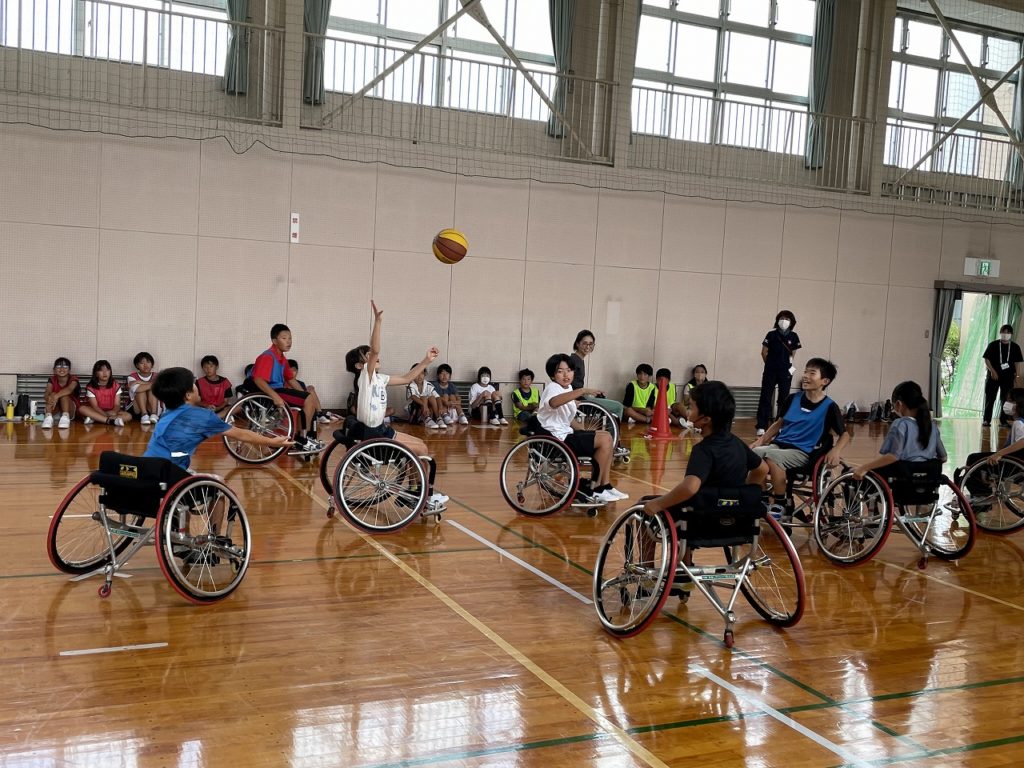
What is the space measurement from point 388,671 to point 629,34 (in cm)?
925

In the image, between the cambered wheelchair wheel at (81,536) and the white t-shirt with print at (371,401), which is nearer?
the cambered wheelchair wheel at (81,536)

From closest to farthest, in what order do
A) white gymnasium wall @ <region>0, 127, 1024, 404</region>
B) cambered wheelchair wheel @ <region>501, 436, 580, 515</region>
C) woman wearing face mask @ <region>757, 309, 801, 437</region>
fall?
A: 1. cambered wheelchair wheel @ <region>501, 436, 580, 515</region>
2. white gymnasium wall @ <region>0, 127, 1024, 404</region>
3. woman wearing face mask @ <region>757, 309, 801, 437</region>

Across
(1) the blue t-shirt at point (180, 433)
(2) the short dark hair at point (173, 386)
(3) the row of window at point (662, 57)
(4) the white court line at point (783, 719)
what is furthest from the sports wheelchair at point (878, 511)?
(3) the row of window at point (662, 57)

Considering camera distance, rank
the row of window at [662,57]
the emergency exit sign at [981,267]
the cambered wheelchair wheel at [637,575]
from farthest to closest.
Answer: the emergency exit sign at [981,267] → the row of window at [662,57] → the cambered wheelchair wheel at [637,575]

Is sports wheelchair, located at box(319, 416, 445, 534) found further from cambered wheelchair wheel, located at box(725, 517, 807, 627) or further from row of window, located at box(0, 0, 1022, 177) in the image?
row of window, located at box(0, 0, 1022, 177)

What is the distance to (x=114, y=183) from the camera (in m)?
9.18

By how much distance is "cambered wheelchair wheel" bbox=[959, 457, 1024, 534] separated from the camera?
5949mm

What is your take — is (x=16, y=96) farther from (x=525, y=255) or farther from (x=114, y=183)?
(x=525, y=255)

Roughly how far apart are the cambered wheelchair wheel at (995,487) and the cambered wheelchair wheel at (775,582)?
4.94 ft

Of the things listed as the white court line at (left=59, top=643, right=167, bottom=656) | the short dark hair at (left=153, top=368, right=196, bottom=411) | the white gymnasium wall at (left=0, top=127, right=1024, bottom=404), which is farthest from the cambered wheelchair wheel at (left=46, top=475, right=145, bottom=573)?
the white gymnasium wall at (left=0, top=127, right=1024, bottom=404)

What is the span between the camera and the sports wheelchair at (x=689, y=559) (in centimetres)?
373

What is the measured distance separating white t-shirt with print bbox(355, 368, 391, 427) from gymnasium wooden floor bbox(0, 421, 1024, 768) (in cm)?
64

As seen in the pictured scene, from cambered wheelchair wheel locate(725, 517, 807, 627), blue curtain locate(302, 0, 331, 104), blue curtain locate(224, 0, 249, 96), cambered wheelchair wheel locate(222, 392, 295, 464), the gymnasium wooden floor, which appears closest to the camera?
the gymnasium wooden floor

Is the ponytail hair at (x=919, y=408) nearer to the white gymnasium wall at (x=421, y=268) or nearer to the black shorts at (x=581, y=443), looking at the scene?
the black shorts at (x=581, y=443)
